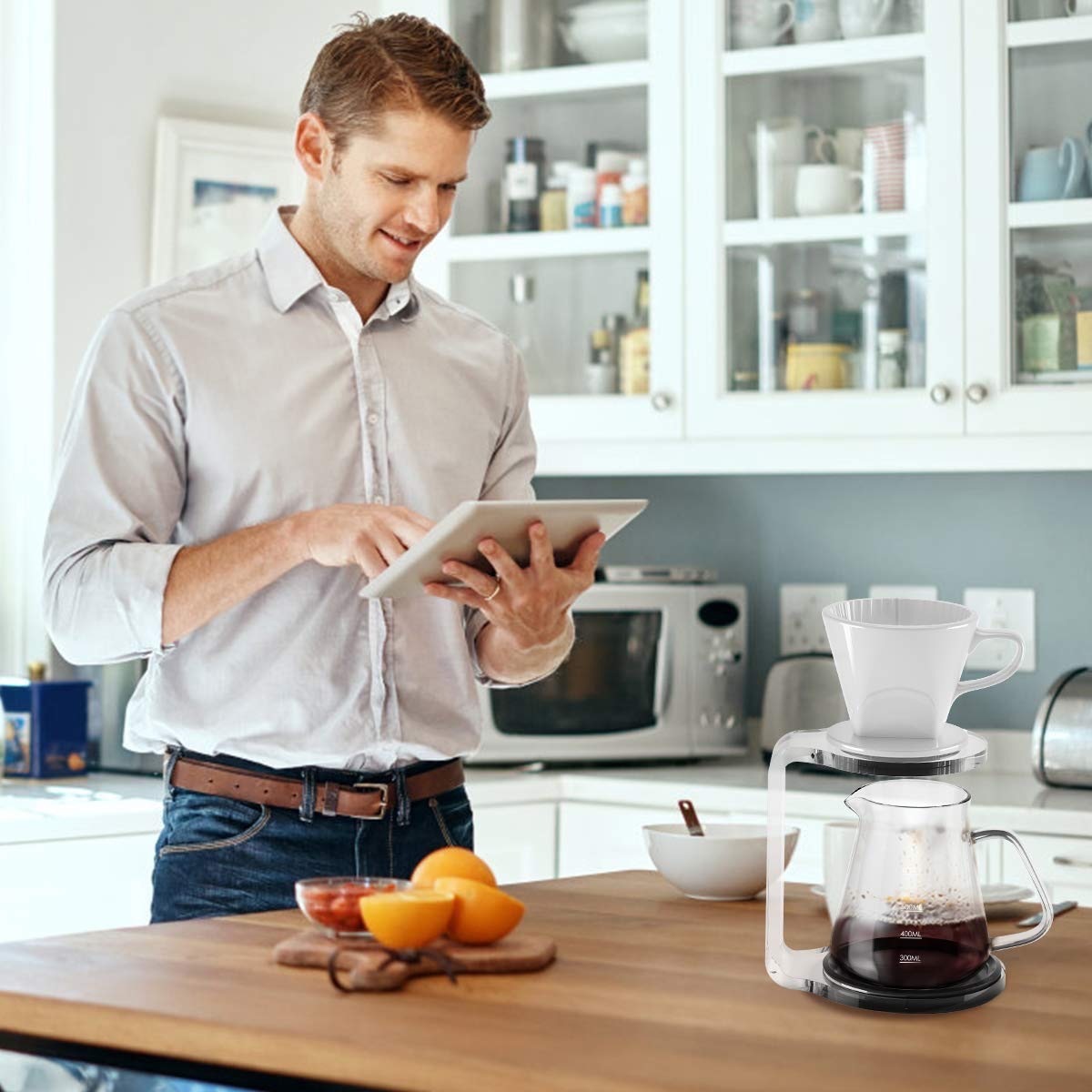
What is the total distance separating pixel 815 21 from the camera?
2988mm

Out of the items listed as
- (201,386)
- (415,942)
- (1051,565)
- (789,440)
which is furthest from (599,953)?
(1051,565)

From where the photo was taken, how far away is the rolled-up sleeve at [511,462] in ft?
6.51

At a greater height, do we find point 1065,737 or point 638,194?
point 638,194

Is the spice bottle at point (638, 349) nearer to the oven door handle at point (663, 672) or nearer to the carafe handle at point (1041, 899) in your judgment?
the oven door handle at point (663, 672)

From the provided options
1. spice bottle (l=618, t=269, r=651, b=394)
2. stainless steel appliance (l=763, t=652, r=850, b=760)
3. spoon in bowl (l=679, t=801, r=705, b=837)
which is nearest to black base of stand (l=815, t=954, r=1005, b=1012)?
spoon in bowl (l=679, t=801, r=705, b=837)

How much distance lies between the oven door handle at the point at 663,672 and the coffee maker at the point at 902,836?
1.71 metres

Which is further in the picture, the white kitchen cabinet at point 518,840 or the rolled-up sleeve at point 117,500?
the white kitchen cabinet at point 518,840

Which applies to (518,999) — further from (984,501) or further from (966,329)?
(984,501)

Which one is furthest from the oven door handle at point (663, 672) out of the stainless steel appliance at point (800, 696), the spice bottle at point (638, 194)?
the spice bottle at point (638, 194)

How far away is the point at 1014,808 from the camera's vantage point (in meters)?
2.59

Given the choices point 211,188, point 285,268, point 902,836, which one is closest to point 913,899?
point 902,836

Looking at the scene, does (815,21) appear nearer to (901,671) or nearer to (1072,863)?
(1072,863)

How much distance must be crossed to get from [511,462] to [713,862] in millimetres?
594

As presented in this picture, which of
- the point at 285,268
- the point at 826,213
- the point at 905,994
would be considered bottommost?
the point at 905,994
